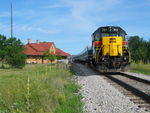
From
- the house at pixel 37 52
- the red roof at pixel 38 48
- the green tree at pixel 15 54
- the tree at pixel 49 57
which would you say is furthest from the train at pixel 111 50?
the red roof at pixel 38 48

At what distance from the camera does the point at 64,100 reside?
24.4 feet

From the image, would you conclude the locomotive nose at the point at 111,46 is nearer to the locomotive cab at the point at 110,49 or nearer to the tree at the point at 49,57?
the locomotive cab at the point at 110,49

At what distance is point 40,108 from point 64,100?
1652 mm

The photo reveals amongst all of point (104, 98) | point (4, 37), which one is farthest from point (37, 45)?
point (104, 98)

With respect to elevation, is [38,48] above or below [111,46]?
above

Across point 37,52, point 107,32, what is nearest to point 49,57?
point 37,52

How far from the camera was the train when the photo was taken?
18.9m

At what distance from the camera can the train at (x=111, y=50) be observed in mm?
18875

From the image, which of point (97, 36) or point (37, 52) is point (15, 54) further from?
point (37, 52)

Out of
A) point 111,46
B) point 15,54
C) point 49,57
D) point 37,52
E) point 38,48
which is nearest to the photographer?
point 111,46

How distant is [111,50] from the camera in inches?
753

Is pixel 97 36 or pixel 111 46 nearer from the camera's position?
pixel 111 46

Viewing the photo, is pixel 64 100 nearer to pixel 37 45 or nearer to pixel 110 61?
pixel 110 61

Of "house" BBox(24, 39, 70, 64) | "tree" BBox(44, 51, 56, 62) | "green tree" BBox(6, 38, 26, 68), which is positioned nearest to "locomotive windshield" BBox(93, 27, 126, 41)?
"green tree" BBox(6, 38, 26, 68)
